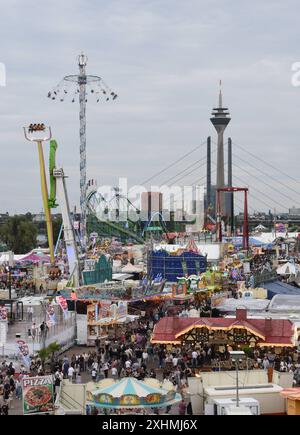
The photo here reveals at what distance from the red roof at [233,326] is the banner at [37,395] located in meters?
8.11

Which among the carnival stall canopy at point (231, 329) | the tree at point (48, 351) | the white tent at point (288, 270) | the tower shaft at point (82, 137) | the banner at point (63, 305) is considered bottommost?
the tree at point (48, 351)

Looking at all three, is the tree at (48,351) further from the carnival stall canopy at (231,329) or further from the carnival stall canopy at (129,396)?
the carnival stall canopy at (129,396)

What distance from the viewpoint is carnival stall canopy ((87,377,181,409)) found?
50.4 ft

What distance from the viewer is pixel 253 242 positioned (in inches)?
3145

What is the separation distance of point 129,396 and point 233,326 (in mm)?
8517

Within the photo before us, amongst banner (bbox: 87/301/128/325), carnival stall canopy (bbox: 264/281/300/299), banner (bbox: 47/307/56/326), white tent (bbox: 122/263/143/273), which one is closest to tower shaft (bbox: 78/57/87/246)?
white tent (bbox: 122/263/143/273)

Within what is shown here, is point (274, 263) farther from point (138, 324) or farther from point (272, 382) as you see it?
point (272, 382)

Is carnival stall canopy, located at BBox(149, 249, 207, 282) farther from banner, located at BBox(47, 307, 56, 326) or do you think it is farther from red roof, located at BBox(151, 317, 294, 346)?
red roof, located at BBox(151, 317, 294, 346)

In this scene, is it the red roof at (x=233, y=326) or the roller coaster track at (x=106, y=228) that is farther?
the roller coaster track at (x=106, y=228)

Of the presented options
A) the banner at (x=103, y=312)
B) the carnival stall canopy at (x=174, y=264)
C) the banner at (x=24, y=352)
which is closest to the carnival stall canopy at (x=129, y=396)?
the banner at (x=24, y=352)

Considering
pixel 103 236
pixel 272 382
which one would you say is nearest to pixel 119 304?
pixel 272 382

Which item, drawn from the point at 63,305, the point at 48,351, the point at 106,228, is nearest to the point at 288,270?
the point at 63,305

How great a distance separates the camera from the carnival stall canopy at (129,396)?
15.4 meters

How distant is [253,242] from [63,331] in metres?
55.3
